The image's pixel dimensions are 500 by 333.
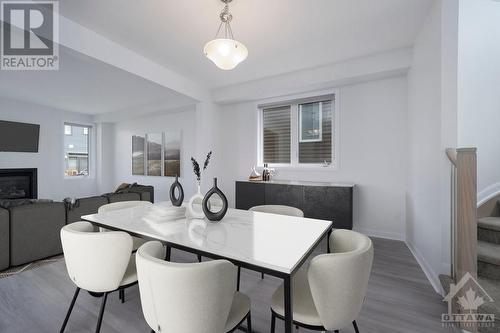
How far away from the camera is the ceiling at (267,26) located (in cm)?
223

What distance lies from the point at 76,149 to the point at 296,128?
21.3ft

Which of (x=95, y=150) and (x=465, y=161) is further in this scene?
(x=95, y=150)

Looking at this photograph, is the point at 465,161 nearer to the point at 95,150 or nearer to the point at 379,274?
the point at 379,274

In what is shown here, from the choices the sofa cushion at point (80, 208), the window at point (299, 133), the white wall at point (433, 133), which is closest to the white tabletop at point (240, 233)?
the white wall at point (433, 133)

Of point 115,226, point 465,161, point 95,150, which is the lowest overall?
point 115,226

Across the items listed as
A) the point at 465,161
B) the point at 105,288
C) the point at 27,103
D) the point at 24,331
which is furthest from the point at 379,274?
the point at 27,103

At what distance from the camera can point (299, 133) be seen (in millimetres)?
4285

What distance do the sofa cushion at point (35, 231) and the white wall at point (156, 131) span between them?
2939 millimetres

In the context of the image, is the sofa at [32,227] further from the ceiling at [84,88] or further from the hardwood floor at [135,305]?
the ceiling at [84,88]

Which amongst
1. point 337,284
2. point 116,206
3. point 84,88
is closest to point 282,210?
point 337,284

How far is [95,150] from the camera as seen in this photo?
23.2 ft

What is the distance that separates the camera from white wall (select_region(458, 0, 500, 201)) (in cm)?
251

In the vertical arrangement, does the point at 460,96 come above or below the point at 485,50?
below

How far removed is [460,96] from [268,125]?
2881 millimetres
